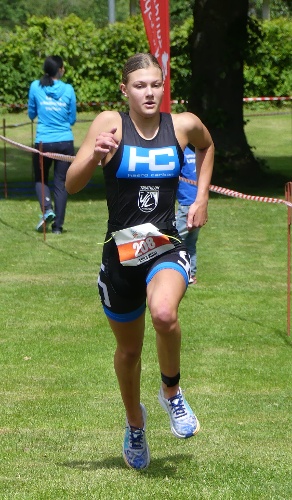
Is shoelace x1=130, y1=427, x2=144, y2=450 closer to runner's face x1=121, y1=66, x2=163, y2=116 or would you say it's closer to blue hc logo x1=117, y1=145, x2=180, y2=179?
blue hc logo x1=117, y1=145, x2=180, y2=179

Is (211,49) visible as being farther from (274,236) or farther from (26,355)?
(26,355)

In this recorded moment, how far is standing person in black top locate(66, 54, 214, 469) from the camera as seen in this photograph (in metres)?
5.35

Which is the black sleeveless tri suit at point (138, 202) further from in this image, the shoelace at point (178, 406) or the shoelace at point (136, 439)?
the shoelace at point (136, 439)

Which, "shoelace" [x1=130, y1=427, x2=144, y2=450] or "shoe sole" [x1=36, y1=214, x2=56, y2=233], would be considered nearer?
"shoelace" [x1=130, y1=427, x2=144, y2=450]

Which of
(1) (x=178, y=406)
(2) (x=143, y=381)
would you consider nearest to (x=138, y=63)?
(1) (x=178, y=406)

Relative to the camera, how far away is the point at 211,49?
20.0 metres

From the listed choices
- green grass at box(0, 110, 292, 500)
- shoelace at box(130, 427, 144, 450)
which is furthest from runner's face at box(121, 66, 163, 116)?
green grass at box(0, 110, 292, 500)

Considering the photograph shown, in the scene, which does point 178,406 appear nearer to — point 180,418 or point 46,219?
point 180,418

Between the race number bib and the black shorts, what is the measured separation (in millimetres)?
47

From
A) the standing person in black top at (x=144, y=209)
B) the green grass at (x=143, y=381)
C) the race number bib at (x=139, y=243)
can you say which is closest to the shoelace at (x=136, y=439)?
the green grass at (x=143, y=381)

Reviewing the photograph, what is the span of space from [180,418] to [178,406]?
0.27 ft

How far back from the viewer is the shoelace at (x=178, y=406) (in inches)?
217

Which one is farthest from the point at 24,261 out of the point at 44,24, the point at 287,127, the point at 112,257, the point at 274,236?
the point at 44,24

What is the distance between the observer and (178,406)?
5543 millimetres
